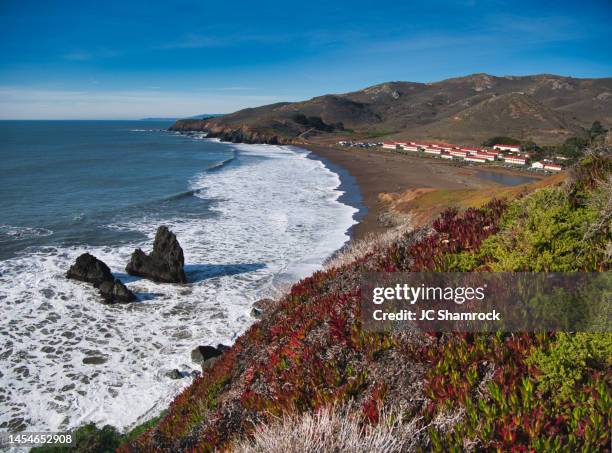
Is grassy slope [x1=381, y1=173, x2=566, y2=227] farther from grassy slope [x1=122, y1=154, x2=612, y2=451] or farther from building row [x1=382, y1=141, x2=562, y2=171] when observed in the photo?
building row [x1=382, y1=141, x2=562, y2=171]

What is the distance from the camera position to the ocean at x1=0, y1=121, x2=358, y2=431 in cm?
1053

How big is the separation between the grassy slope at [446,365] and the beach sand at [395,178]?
1792 cm

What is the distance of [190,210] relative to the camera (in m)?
32.1

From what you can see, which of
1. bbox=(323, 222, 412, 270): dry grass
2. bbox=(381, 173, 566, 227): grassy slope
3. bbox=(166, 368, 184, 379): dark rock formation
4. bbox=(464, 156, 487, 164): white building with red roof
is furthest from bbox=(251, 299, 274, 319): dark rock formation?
bbox=(464, 156, 487, 164): white building with red roof

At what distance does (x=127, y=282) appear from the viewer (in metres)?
17.4

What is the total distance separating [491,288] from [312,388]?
2.54 metres

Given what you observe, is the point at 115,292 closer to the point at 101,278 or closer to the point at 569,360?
the point at 101,278

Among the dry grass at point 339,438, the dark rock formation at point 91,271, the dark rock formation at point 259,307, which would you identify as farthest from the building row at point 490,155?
the dry grass at point 339,438

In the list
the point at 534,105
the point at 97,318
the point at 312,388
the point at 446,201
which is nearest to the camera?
the point at 312,388

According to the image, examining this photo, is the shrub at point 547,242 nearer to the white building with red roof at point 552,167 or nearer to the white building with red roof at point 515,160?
the white building with red roof at point 552,167

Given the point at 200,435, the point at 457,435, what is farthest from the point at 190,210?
the point at 457,435

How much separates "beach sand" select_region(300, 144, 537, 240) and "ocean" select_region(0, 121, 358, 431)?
2020mm

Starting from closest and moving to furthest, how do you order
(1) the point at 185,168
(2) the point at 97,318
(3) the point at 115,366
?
(3) the point at 115,366 < (2) the point at 97,318 < (1) the point at 185,168

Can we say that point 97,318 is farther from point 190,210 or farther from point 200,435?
point 190,210
